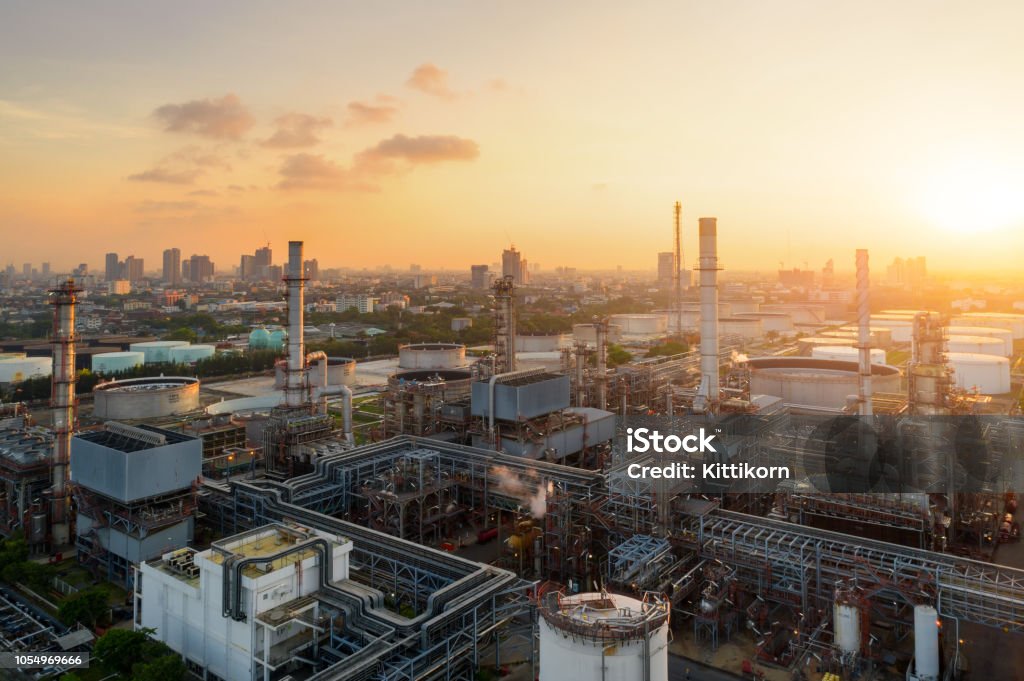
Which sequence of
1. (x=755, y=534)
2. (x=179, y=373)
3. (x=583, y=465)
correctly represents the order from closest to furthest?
1. (x=755, y=534)
2. (x=583, y=465)
3. (x=179, y=373)

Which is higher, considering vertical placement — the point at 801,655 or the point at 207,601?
the point at 207,601

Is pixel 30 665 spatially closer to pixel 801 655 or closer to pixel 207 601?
pixel 207 601

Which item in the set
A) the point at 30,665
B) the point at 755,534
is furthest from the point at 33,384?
the point at 755,534

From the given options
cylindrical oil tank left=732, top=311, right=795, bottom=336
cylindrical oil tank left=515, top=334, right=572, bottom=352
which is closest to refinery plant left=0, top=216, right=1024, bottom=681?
cylindrical oil tank left=515, top=334, right=572, bottom=352

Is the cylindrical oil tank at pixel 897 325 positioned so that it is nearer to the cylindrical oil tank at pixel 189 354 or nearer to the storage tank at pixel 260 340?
the storage tank at pixel 260 340

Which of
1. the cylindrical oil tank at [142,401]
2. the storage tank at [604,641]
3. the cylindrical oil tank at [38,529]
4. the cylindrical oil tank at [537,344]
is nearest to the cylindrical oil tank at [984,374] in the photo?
the cylindrical oil tank at [537,344]

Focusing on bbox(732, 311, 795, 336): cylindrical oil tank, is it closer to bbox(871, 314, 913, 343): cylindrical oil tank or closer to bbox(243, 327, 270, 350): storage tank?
bbox(871, 314, 913, 343): cylindrical oil tank

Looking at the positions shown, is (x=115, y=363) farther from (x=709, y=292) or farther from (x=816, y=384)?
(x=816, y=384)
